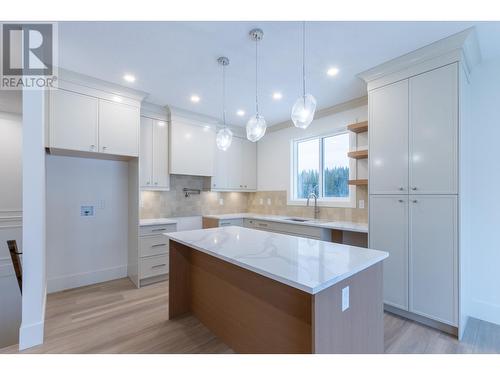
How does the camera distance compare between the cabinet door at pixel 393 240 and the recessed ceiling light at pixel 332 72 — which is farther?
the recessed ceiling light at pixel 332 72

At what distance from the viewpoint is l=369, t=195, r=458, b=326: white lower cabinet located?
2070 mm

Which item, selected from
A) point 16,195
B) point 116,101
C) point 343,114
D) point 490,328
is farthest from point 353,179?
point 16,195

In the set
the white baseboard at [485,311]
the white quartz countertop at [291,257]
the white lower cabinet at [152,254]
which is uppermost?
the white quartz countertop at [291,257]

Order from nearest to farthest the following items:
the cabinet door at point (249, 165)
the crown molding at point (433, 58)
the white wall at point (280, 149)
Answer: the crown molding at point (433, 58) → the white wall at point (280, 149) → the cabinet door at point (249, 165)

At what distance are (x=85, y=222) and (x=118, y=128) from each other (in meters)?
1.41

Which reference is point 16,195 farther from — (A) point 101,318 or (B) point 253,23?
(B) point 253,23

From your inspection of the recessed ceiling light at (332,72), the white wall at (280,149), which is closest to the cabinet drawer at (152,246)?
the white wall at (280,149)

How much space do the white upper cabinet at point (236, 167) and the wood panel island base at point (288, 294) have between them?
2.22 meters

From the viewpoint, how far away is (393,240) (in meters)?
2.42

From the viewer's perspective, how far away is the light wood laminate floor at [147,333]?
1.89 metres

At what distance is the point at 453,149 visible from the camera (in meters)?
2.05

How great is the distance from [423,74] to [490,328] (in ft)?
8.18

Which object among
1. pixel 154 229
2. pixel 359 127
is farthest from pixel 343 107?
pixel 154 229

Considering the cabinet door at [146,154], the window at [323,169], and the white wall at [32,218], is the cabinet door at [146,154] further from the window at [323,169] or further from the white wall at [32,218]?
the window at [323,169]
